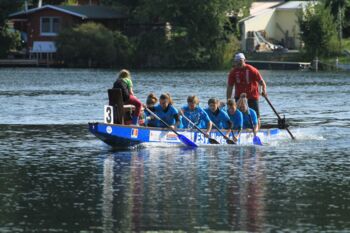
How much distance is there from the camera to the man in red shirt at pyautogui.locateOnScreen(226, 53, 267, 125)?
31266 millimetres

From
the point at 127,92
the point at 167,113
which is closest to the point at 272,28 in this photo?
the point at 167,113

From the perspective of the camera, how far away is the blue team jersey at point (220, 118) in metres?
30.6

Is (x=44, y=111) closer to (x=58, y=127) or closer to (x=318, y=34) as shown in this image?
(x=58, y=127)

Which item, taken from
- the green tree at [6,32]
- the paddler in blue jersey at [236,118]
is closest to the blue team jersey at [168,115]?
the paddler in blue jersey at [236,118]

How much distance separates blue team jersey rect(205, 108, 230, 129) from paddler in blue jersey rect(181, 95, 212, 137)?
475 millimetres

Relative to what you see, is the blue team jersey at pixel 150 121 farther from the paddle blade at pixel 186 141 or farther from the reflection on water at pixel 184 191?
the reflection on water at pixel 184 191

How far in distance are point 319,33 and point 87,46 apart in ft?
63.9

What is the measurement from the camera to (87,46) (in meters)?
97.4

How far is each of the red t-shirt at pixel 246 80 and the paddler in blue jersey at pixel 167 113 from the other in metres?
2.29

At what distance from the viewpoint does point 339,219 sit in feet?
63.7

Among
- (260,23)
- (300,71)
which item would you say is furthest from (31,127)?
(260,23)

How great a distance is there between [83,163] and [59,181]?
3345mm

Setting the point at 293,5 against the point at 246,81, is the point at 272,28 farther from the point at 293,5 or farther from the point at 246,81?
the point at 246,81

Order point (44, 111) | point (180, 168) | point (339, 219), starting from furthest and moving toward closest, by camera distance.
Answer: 1. point (44, 111)
2. point (180, 168)
3. point (339, 219)
